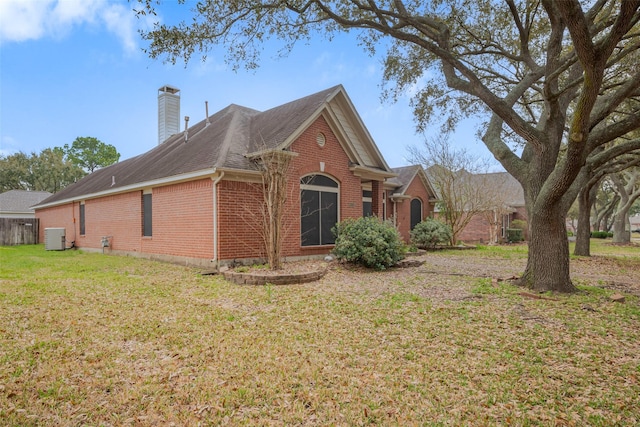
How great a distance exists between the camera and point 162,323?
18.3 ft

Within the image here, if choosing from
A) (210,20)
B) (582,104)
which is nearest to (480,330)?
(582,104)

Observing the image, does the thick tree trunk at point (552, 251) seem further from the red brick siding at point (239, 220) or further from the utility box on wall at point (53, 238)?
the utility box on wall at point (53, 238)

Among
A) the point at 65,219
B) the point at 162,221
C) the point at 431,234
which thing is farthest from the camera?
the point at 65,219

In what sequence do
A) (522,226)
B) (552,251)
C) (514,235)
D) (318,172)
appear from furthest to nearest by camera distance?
(522,226) < (514,235) < (318,172) < (552,251)

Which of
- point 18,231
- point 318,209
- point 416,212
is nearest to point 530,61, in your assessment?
point 318,209

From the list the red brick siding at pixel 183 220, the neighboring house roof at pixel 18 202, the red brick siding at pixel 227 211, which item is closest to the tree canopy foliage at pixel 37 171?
the neighboring house roof at pixel 18 202

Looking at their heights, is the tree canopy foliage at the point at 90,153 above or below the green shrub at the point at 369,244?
above

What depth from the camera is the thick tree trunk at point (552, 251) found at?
25.6ft

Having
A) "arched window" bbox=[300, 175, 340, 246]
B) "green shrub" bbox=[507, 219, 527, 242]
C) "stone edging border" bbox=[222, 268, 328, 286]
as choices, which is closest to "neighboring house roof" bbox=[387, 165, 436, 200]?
"arched window" bbox=[300, 175, 340, 246]

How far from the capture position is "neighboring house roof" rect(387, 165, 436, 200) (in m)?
21.3

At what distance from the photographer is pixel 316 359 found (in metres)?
4.23

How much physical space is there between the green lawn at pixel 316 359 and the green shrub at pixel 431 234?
11.7 m

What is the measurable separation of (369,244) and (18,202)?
38282 millimetres

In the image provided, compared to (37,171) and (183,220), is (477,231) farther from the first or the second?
(37,171)
